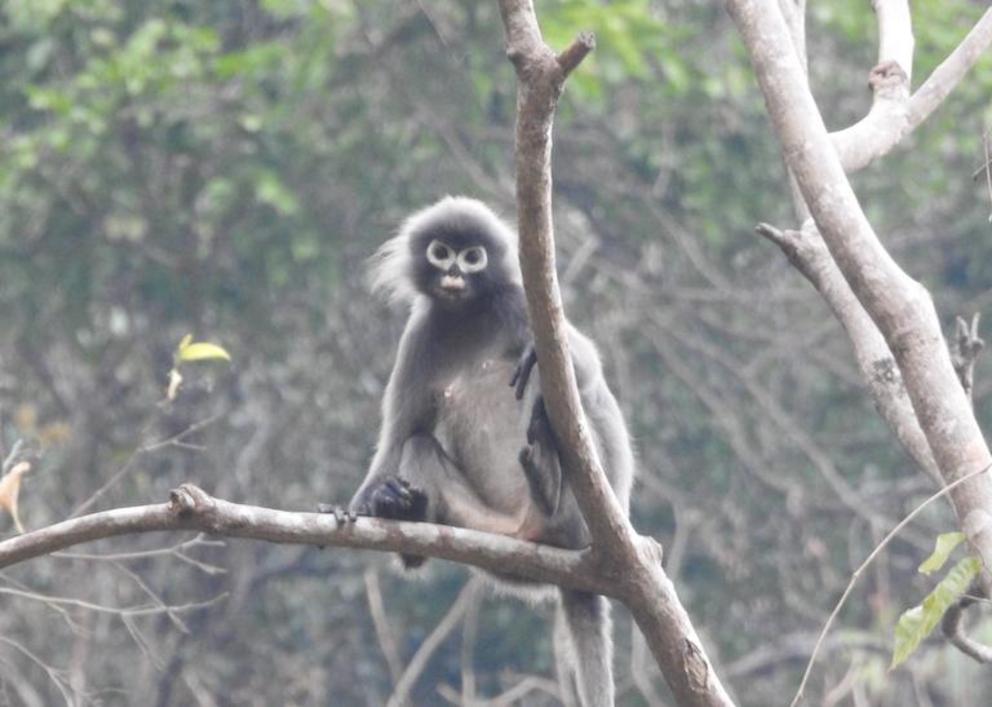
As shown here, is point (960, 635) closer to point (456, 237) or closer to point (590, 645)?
point (590, 645)

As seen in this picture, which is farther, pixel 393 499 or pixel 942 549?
pixel 393 499

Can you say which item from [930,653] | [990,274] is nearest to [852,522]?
[930,653]

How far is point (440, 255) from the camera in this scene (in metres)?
4.90

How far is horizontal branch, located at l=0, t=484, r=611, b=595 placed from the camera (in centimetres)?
312

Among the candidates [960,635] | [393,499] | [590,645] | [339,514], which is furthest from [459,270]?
[960,635]

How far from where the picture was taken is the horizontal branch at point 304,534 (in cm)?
312

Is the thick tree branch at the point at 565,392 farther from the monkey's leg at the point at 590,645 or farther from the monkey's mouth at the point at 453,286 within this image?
the monkey's mouth at the point at 453,286

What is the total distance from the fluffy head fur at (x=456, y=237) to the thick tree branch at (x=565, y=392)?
140 cm

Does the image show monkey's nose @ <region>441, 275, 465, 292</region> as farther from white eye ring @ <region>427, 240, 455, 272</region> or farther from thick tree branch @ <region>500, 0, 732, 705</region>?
thick tree branch @ <region>500, 0, 732, 705</region>

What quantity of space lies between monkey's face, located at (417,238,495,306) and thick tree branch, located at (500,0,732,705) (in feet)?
4.31

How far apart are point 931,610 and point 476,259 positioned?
6.77 ft

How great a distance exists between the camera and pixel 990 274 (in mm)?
10039

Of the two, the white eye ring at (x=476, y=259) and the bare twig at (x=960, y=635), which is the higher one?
the white eye ring at (x=476, y=259)

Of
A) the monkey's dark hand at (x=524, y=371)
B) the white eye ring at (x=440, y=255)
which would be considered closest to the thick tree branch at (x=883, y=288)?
the monkey's dark hand at (x=524, y=371)
